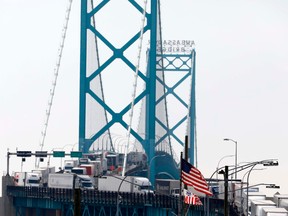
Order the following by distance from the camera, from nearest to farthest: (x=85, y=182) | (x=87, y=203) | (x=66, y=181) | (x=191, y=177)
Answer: (x=191, y=177), (x=87, y=203), (x=66, y=181), (x=85, y=182)

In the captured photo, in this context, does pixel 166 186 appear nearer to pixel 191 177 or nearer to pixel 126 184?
pixel 126 184

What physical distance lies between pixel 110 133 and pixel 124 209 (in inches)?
1256

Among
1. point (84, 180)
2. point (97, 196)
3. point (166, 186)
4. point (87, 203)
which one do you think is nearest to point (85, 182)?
point (84, 180)

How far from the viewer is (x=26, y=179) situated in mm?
122375

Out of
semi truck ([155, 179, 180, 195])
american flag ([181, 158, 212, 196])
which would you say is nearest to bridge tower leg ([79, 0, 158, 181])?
semi truck ([155, 179, 180, 195])

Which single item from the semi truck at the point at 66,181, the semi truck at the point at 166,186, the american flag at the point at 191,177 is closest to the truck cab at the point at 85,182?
the semi truck at the point at 66,181

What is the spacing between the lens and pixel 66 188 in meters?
118

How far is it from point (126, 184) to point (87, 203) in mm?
4396

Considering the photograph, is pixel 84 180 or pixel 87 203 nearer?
pixel 87 203

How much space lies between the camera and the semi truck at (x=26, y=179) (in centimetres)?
12200

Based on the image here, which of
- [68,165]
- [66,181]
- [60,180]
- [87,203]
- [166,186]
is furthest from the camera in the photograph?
[166,186]

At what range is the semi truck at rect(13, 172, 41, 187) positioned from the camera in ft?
400

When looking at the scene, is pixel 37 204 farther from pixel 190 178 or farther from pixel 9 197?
pixel 190 178

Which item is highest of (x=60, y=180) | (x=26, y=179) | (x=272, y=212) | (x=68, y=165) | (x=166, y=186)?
(x=68, y=165)
